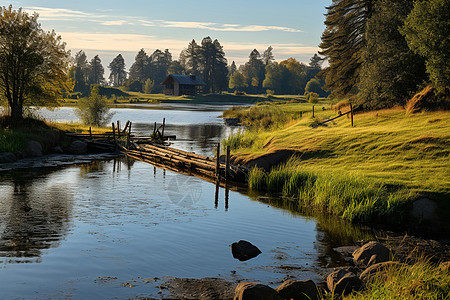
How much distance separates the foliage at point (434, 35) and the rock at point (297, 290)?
23.4m

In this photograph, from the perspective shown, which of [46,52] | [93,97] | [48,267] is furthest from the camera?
[93,97]

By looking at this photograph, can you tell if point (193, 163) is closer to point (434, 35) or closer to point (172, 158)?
point (172, 158)

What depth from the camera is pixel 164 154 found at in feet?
Answer: 115

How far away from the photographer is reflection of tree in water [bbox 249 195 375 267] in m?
14.2

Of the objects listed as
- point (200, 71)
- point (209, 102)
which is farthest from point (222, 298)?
point (200, 71)

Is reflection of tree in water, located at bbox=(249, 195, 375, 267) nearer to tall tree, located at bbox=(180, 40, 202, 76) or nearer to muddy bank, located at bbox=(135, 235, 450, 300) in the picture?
muddy bank, located at bbox=(135, 235, 450, 300)

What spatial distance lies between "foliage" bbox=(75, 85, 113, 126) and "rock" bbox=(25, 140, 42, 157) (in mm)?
18561

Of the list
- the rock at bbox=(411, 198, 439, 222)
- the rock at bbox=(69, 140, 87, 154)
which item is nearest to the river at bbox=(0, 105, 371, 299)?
the rock at bbox=(411, 198, 439, 222)

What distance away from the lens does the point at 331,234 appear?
1673cm

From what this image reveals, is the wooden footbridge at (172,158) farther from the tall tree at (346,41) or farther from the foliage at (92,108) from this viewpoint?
the tall tree at (346,41)

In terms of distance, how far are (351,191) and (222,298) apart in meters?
10.3

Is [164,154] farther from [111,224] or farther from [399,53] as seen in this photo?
[399,53]

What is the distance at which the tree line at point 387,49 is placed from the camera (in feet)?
96.1

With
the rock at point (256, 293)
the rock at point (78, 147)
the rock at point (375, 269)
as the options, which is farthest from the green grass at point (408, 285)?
the rock at point (78, 147)
